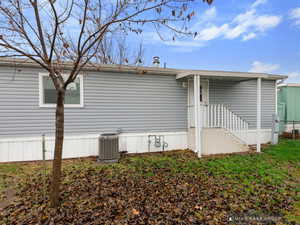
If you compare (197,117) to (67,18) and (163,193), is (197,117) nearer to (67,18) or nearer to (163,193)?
(163,193)

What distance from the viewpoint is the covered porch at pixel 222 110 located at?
5.93 metres

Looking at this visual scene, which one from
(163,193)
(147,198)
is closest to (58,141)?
(147,198)

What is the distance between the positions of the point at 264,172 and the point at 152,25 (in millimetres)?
4264

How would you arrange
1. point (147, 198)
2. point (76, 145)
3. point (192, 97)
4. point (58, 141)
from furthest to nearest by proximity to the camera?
point (192, 97) < point (76, 145) < point (147, 198) < point (58, 141)

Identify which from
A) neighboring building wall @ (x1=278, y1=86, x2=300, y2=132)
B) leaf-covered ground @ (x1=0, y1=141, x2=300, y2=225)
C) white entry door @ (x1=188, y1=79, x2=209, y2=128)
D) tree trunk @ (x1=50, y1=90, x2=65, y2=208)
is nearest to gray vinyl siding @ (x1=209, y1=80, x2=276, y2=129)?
white entry door @ (x1=188, y1=79, x2=209, y2=128)

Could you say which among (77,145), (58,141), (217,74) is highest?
(217,74)

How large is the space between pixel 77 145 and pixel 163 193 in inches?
148

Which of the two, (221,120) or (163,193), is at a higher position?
(221,120)

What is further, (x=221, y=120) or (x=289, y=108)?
(x=289, y=108)

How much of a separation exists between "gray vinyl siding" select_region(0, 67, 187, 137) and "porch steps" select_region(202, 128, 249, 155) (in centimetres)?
102

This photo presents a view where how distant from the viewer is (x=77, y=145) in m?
5.71

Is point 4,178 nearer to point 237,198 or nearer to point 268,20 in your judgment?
point 237,198

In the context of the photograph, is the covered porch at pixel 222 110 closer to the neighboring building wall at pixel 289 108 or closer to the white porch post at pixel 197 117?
the white porch post at pixel 197 117

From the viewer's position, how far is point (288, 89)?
9.22 metres
